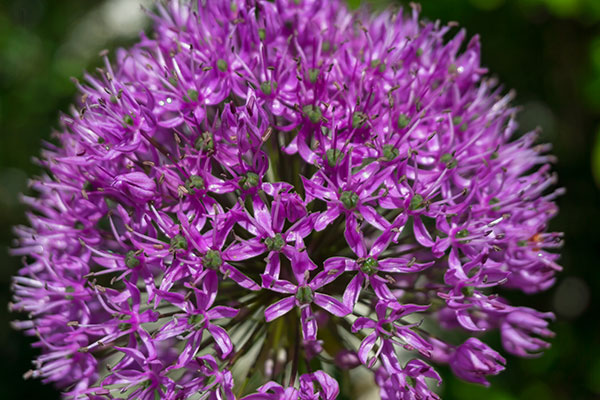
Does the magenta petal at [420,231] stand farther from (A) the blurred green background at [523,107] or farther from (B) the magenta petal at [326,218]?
(A) the blurred green background at [523,107]

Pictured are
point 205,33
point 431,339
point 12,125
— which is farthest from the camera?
point 12,125

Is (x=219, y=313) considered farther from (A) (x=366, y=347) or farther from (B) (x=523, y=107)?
(B) (x=523, y=107)

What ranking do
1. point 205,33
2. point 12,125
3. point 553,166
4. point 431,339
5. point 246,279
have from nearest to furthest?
point 246,279, point 431,339, point 205,33, point 553,166, point 12,125

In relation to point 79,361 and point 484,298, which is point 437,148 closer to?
point 484,298

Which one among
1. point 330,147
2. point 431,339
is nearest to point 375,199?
point 330,147

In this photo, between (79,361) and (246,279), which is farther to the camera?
(79,361)

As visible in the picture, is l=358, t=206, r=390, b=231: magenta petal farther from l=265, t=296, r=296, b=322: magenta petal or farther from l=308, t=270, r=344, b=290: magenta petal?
l=265, t=296, r=296, b=322: magenta petal
